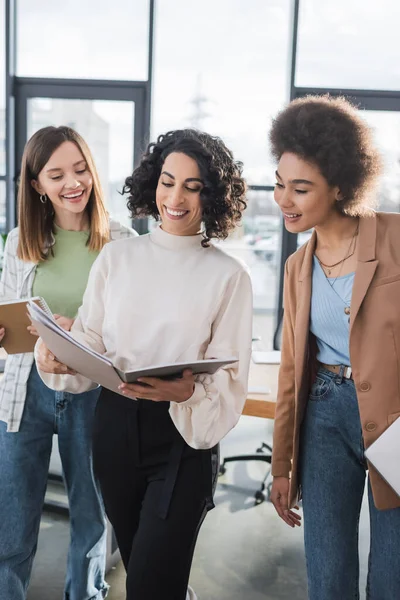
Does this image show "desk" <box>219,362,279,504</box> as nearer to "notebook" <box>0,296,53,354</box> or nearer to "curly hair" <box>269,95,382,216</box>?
"notebook" <box>0,296,53,354</box>

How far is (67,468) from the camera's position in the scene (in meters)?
1.84

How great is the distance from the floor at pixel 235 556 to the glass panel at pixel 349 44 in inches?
117

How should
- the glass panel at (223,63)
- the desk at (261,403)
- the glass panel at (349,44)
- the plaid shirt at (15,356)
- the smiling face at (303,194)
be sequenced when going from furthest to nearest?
the glass panel at (223,63)
the glass panel at (349,44)
the desk at (261,403)
the plaid shirt at (15,356)
the smiling face at (303,194)

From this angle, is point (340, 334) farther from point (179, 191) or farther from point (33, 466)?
point (33, 466)

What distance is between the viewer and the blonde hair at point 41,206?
70.4 inches

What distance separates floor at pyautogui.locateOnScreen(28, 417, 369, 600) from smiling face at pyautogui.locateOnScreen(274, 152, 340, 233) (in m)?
1.64

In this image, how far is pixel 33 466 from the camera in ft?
5.80

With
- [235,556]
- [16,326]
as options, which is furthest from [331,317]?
[235,556]

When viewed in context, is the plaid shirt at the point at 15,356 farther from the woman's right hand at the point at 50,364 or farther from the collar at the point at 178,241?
the collar at the point at 178,241

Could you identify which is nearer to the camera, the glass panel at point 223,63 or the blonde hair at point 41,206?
the blonde hair at point 41,206

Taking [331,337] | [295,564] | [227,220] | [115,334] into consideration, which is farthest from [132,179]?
[295,564]

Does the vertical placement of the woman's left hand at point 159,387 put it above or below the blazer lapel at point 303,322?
below

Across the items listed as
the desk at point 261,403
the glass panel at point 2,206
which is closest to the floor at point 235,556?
the desk at point 261,403

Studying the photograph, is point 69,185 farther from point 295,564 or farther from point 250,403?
point 295,564
